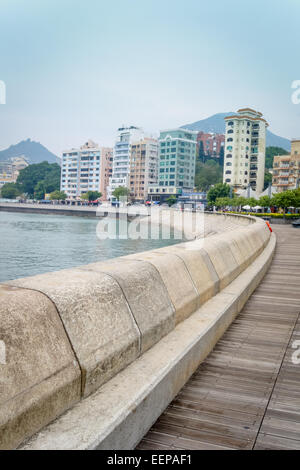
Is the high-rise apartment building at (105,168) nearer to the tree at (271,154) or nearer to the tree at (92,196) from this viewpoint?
the tree at (92,196)

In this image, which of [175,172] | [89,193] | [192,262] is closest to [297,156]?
[175,172]

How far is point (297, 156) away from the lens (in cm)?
11050

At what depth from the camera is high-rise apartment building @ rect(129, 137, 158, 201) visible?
16662cm

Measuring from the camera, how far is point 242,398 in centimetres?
380

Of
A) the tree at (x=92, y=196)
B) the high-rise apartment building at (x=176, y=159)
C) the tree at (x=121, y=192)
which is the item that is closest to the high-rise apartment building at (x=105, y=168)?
the tree at (x=92, y=196)

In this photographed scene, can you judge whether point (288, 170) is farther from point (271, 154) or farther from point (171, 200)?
point (271, 154)

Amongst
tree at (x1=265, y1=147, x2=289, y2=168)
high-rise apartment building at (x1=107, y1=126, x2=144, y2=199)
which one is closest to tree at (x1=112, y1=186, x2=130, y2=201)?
high-rise apartment building at (x1=107, y1=126, x2=144, y2=199)

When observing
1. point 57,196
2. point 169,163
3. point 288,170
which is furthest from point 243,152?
point 57,196

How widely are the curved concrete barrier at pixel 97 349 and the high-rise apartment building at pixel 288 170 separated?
111792mm

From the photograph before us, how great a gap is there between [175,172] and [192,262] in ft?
499

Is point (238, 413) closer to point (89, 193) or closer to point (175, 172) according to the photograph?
point (175, 172)

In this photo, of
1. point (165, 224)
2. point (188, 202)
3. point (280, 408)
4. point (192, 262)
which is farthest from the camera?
point (188, 202)

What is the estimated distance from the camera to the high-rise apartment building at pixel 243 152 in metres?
136

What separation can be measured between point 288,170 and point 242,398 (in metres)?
117
